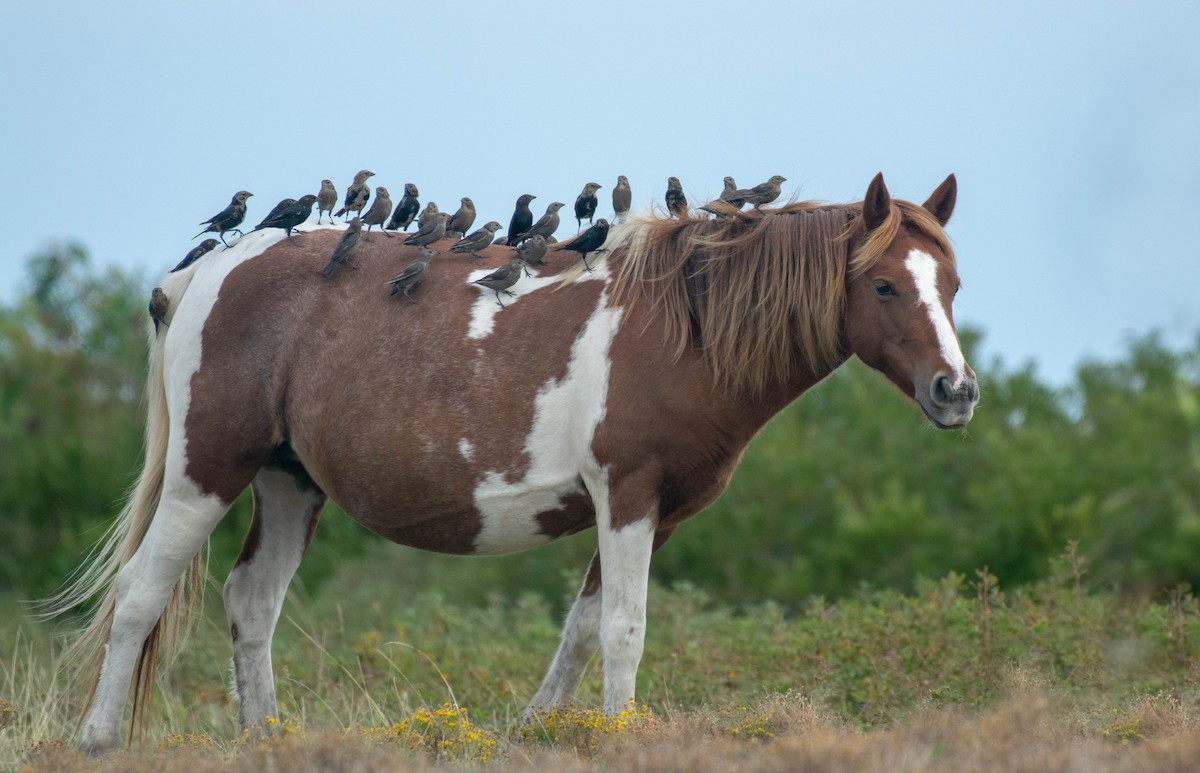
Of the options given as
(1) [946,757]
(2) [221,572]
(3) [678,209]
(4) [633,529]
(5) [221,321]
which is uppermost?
(3) [678,209]

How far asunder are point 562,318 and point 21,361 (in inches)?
778

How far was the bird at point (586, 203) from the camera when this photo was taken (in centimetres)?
664

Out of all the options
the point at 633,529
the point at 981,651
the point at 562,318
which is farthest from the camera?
the point at 981,651

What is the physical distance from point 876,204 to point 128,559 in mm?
3689

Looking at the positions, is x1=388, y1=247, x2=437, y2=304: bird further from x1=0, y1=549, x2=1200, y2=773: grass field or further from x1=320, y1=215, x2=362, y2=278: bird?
x1=0, y1=549, x2=1200, y2=773: grass field

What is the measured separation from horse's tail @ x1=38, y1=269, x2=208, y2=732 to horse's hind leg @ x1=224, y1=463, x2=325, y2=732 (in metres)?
0.24

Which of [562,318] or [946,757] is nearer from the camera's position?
[946,757]

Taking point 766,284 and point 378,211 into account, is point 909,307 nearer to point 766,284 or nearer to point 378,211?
point 766,284

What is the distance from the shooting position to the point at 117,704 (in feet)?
18.4

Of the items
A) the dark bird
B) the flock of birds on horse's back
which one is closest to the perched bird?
the flock of birds on horse's back

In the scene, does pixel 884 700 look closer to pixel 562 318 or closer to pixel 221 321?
pixel 562 318

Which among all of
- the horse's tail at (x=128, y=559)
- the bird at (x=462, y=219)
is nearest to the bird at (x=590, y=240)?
the bird at (x=462, y=219)

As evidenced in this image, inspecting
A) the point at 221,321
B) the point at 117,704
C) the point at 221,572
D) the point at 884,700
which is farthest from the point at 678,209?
the point at 221,572

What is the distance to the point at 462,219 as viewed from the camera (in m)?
6.55
